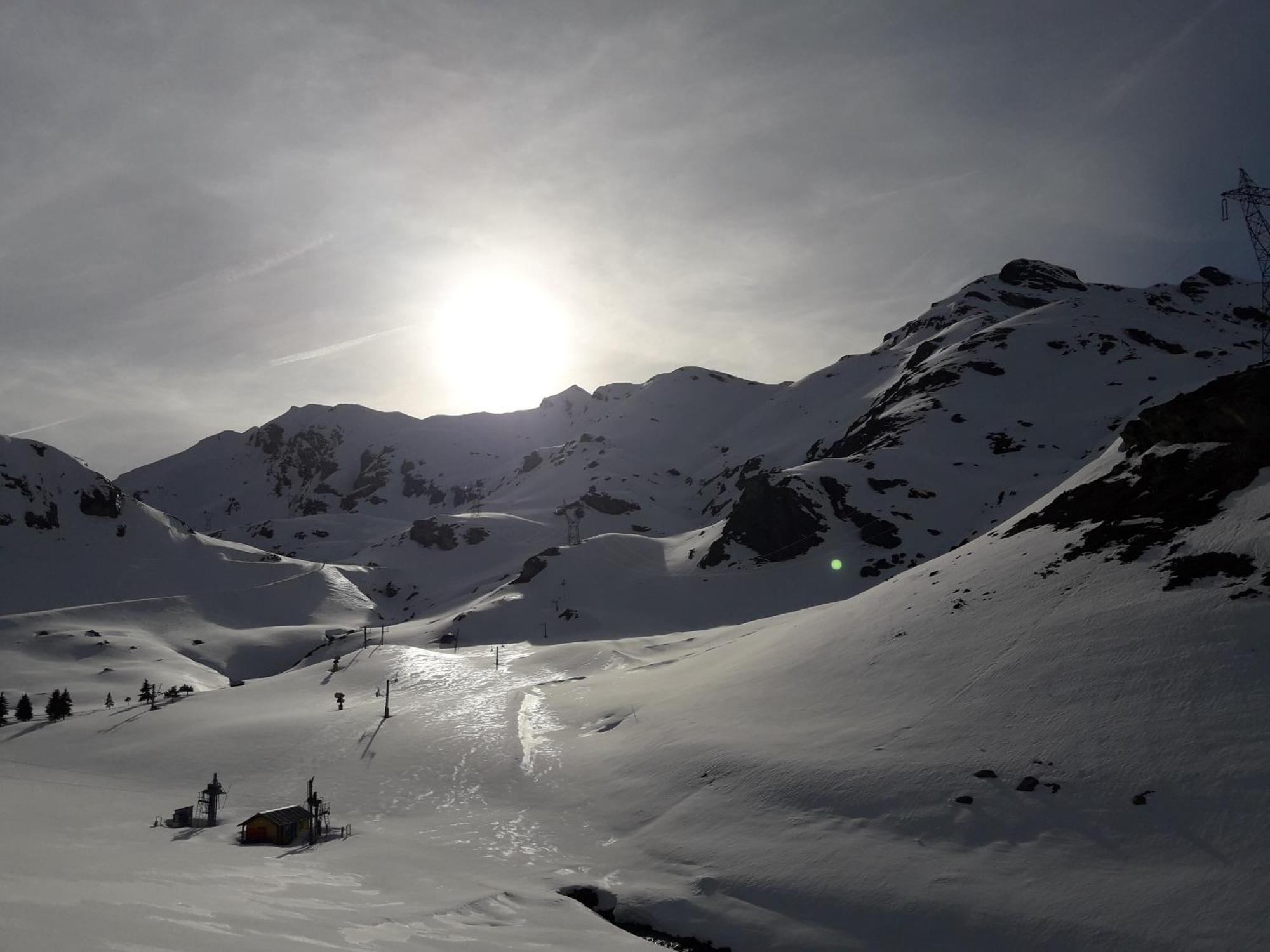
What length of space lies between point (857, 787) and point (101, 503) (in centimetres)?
13419

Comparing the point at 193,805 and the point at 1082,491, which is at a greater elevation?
the point at 1082,491

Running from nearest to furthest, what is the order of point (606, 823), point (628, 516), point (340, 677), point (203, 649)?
point (606, 823), point (340, 677), point (203, 649), point (628, 516)

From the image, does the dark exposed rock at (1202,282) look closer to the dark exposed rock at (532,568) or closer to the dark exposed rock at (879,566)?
the dark exposed rock at (879,566)

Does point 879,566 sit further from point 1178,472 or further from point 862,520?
point 1178,472

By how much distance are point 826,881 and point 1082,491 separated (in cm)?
2583

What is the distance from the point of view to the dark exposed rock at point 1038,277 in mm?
185000

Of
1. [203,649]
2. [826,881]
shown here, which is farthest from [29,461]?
[826,881]

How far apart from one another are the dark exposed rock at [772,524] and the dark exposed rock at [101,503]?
9759 cm

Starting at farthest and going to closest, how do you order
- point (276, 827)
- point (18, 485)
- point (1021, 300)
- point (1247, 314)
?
point (1021, 300) → point (1247, 314) → point (18, 485) → point (276, 827)

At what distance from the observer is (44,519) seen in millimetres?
109812

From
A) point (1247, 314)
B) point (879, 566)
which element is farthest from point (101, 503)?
point (1247, 314)

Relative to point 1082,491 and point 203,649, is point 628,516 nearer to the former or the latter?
point 203,649

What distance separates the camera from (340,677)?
57.4m

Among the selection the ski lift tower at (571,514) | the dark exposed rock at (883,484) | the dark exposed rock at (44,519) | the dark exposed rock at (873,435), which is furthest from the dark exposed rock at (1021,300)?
the dark exposed rock at (44,519)
